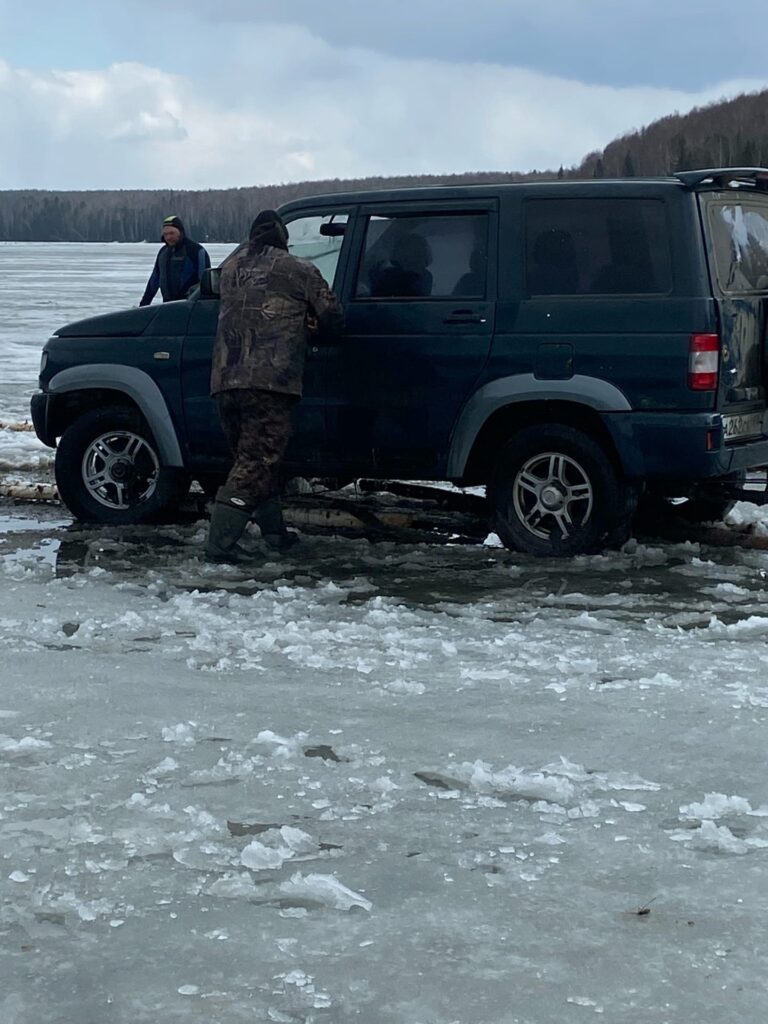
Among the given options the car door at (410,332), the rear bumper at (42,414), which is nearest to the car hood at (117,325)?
the rear bumper at (42,414)

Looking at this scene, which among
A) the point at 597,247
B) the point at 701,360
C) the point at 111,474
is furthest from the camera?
the point at 111,474

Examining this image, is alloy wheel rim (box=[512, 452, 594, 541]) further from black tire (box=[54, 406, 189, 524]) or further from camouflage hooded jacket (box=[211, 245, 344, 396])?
black tire (box=[54, 406, 189, 524])

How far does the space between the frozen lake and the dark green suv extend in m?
0.67

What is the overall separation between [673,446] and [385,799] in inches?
147

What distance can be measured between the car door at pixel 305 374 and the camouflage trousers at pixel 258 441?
0.94ft

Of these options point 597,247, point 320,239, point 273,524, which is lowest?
point 273,524

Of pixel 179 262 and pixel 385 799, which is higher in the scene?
pixel 179 262

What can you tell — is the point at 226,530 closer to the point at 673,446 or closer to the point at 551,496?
the point at 551,496

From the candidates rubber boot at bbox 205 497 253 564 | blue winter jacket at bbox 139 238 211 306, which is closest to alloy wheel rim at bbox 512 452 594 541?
rubber boot at bbox 205 497 253 564

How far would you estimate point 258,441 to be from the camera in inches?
314

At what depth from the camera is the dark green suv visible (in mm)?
7527

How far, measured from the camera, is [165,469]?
29.3ft

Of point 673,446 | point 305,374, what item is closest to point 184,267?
point 305,374

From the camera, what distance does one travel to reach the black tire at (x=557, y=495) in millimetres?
7820
